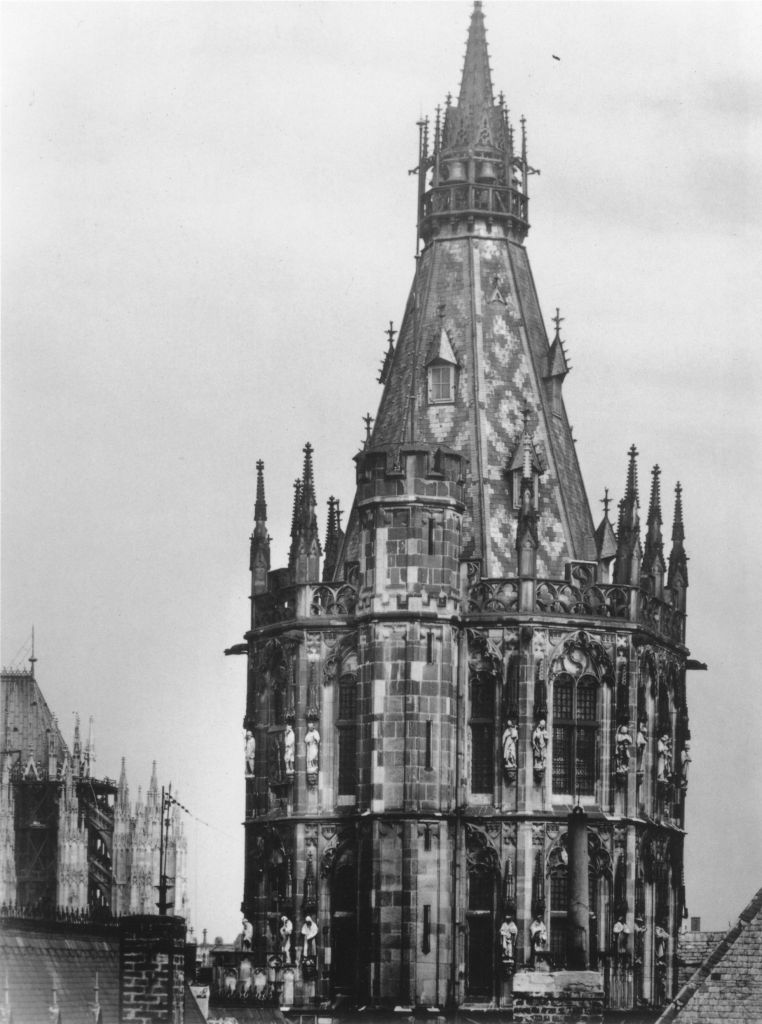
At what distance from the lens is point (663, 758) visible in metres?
110

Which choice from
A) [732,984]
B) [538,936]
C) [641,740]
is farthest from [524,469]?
[732,984]

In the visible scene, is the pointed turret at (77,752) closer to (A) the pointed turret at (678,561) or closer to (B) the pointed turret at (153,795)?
(B) the pointed turret at (153,795)

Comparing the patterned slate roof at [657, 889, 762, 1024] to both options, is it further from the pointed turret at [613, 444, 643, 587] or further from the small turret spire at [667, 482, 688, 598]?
the small turret spire at [667, 482, 688, 598]

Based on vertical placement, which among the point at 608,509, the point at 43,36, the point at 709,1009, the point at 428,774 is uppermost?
the point at 43,36

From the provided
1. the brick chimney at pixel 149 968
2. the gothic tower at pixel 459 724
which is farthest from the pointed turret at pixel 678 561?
the brick chimney at pixel 149 968

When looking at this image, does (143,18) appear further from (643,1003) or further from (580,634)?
(643,1003)

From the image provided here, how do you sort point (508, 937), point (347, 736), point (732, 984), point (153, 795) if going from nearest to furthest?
point (732, 984), point (508, 937), point (347, 736), point (153, 795)

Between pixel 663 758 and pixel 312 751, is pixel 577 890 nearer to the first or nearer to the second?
pixel 312 751

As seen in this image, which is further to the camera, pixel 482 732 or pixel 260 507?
pixel 260 507

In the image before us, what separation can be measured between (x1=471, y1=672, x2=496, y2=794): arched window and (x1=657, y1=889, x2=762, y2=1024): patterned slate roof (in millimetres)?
29068

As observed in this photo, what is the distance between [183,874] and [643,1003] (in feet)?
169

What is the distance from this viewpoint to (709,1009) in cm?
7650

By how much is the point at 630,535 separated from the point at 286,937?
15892 millimetres

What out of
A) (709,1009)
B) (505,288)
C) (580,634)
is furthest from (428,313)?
(709,1009)
